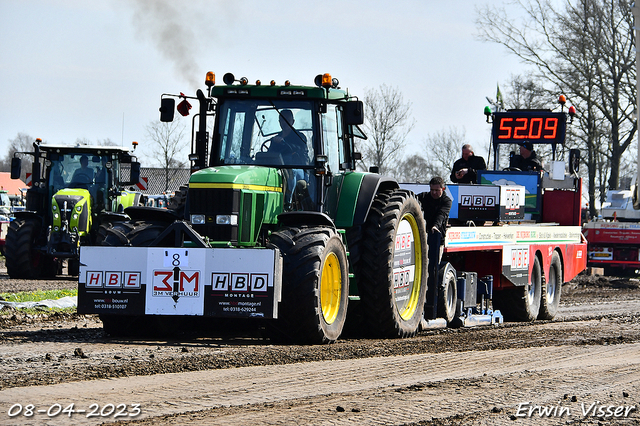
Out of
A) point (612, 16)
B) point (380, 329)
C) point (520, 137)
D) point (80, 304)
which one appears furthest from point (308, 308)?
point (612, 16)

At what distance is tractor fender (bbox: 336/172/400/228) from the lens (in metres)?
9.64

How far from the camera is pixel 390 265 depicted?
9.66 meters

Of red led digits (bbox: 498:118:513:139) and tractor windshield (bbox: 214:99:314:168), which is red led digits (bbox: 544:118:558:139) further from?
tractor windshield (bbox: 214:99:314:168)

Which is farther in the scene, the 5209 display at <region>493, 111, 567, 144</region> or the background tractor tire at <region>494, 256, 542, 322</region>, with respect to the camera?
the 5209 display at <region>493, 111, 567, 144</region>

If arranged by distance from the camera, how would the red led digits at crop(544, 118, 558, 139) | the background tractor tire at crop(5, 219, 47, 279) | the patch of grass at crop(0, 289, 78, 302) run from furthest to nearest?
the background tractor tire at crop(5, 219, 47, 279)
the red led digits at crop(544, 118, 558, 139)
the patch of grass at crop(0, 289, 78, 302)

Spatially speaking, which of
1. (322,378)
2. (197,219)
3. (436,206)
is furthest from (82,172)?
(322,378)

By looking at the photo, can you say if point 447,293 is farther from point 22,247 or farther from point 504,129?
point 22,247

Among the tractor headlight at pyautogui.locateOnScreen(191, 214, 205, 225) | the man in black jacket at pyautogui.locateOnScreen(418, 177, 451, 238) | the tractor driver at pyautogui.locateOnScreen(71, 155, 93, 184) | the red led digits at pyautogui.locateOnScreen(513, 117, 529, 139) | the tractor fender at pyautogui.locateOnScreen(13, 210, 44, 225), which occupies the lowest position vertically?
the tractor fender at pyautogui.locateOnScreen(13, 210, 44, 225)

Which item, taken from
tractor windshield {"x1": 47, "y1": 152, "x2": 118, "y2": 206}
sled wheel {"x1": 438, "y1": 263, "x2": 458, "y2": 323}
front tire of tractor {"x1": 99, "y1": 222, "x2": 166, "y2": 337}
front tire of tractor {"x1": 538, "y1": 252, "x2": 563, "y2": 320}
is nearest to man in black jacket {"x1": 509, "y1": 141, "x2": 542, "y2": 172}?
front tire of tractor {"x1": 538, "y1": 252, "x2": 563, "y2": 320}

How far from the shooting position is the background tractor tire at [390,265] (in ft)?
31.7

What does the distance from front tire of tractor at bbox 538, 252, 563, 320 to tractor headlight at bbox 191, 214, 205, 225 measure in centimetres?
718

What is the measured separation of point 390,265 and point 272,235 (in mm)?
1565

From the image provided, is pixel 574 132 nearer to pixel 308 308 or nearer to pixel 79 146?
pixel 79 146

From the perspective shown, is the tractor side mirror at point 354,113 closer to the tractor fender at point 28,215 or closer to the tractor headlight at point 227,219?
the tractor headlight at point 227,219
